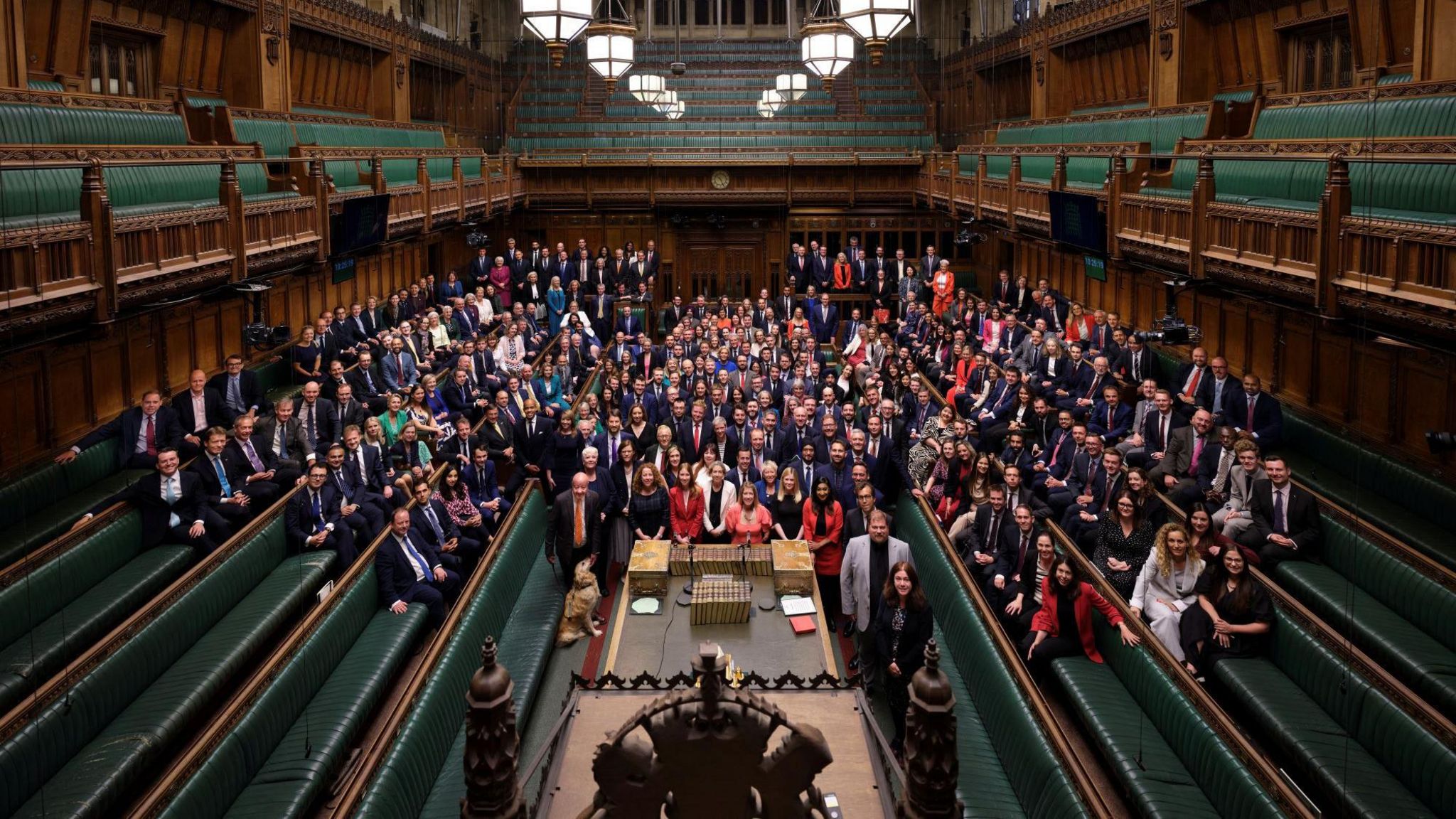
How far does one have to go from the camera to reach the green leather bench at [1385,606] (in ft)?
19.4

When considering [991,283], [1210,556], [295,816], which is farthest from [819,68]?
[295,816]

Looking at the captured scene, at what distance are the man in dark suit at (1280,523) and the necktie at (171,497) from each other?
25.7 feet

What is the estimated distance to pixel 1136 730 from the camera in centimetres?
589

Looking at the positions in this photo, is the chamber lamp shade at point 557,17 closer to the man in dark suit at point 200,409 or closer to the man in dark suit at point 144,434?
the man in dark suit at point 200,409

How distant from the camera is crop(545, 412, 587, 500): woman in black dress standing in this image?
10.3 meters

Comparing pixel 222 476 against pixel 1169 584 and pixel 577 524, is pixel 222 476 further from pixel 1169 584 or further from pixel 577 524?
pixel 1169 584

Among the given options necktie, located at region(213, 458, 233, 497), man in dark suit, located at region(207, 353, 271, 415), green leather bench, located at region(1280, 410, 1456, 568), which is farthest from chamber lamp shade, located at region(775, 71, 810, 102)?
necktie, located at region(213, 458, 233, 497)

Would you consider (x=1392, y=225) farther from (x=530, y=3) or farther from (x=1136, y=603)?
(x=530, y=3)

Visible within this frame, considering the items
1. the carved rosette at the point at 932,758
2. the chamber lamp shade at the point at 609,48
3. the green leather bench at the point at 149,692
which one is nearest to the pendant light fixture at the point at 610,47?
the chamber lamp shade at the point at 609,48

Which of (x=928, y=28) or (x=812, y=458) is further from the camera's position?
(x=928, y=28)

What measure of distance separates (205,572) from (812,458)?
5.02m

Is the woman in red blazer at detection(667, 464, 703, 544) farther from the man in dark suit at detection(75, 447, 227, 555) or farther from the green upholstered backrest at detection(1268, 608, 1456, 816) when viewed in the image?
the green upholstered backrest at detection(1268, 608, 1456, 816)

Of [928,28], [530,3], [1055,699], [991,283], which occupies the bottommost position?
[1055,699]

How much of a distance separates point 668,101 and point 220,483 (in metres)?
16.6
